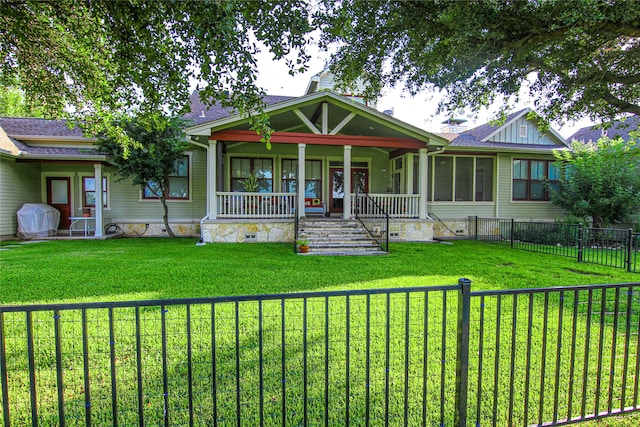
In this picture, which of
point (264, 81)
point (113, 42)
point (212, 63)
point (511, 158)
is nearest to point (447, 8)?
point (264, 81)

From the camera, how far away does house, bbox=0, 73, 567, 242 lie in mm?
11094

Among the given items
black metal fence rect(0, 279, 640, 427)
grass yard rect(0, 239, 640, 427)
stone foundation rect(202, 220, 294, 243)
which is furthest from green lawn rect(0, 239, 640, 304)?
black metal fence rect(0, 279, 640, 427)

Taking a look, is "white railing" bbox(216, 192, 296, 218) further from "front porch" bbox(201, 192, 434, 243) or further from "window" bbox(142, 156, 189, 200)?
"window" bbox(142, 156, 189, 200)

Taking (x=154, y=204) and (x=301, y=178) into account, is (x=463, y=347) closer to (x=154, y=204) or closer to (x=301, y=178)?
(x=301, y=178)

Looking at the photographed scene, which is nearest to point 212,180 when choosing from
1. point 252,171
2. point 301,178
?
point 301,178

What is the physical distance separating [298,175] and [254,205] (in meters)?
1.76

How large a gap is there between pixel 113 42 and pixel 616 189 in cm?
1507

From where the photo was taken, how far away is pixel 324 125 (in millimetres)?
11055

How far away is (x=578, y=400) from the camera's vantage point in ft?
8.79

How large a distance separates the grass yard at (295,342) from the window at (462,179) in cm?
648

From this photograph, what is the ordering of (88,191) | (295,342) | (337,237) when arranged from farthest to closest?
(88,191), (337,237), (295,342)

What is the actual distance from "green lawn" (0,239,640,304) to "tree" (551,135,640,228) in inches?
192

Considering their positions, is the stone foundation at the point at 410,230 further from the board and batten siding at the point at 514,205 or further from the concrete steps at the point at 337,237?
the board and batten siding at the point at 514,205

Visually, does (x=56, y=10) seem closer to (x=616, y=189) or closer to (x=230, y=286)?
(x=230, y=286)
